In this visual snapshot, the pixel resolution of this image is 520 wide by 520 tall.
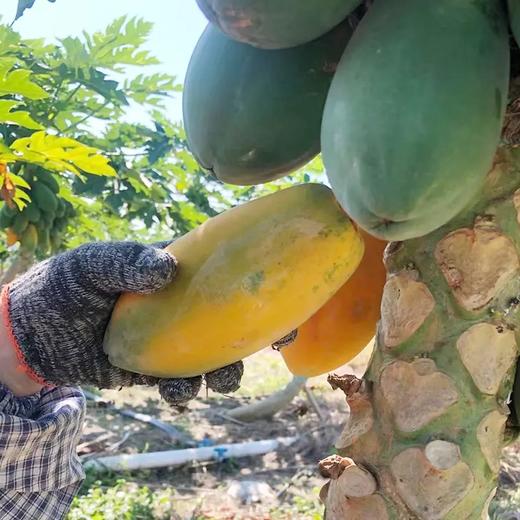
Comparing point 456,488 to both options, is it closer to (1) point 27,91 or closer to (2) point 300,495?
(1) point 27,91

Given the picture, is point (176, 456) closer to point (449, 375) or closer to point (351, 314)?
point (351, 314)

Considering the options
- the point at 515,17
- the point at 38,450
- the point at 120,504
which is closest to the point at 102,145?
the point at 120,504

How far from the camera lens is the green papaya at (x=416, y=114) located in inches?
20.9

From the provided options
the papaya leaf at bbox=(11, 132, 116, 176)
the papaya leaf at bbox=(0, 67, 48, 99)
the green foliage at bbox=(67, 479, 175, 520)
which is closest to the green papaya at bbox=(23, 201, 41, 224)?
the green foliage at bbox=(67, 479, 175, 520)

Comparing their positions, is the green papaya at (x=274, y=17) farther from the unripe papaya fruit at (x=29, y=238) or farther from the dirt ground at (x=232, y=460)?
the unripe papaya fruit at (x=29, y=238)

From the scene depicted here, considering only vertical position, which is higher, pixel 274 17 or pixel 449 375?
pixel 274 17

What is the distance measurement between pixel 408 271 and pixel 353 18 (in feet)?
0.83

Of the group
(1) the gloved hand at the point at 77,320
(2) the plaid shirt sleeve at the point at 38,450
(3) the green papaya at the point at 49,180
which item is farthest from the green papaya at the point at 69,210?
(1) the gloved hand at the point at 77,320

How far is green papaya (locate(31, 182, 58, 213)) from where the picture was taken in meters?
3.11

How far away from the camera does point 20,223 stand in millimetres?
3303

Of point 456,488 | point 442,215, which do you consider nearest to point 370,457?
point 456,488

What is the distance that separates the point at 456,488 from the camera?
0.67 metres

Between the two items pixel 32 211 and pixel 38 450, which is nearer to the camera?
pixel 38 450

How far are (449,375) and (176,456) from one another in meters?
3.56
